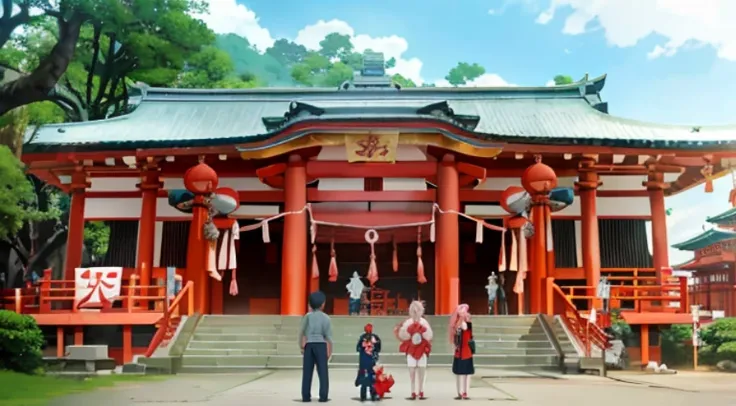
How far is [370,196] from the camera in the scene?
61.2 feet

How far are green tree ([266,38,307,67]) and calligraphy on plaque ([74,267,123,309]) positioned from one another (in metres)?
16.2

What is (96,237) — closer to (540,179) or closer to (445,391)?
(540,179)

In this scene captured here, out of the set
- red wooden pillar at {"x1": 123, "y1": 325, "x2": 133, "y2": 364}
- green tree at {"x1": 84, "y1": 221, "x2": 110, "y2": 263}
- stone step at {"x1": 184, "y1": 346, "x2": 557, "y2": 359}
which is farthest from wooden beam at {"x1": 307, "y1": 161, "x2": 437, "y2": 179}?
green tree at {"x1": 84, "y1": 221, "x2": 110, "y2": 263}

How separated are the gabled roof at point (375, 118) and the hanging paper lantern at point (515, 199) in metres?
1.17

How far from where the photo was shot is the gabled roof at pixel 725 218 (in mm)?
28891

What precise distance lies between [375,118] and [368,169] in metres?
1.73

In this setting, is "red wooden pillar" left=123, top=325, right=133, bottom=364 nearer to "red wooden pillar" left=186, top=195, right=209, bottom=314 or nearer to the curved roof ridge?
"red wooden pillar" left=186, top=195, right=209, bottom=314

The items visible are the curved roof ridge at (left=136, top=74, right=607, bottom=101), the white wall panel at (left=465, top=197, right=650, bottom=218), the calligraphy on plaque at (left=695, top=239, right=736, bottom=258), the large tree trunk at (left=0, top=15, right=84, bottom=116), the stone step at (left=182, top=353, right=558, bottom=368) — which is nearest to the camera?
the large tree trunk at (left=0, top=15, right=84, bottom=116)

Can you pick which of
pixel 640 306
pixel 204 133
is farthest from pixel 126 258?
pixel 640 306

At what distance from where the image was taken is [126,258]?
21.0m

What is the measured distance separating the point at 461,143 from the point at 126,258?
9526mm

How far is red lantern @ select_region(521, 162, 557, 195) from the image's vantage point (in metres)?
17.3

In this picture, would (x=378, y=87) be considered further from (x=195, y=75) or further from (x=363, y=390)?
(x=363, y=390)

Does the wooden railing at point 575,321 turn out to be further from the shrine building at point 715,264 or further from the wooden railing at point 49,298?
the shrine building at point 715,264
